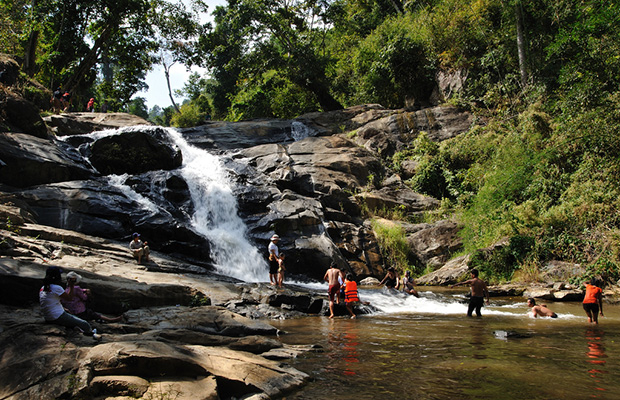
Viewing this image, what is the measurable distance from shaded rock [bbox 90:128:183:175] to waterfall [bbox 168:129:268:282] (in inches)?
45.6

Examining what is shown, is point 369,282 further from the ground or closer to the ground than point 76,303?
further from the ground

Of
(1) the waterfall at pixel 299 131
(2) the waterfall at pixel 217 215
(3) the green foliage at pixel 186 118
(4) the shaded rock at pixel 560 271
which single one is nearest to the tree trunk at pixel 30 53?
(2) the waterfall at pixel 217 215

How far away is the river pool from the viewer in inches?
194

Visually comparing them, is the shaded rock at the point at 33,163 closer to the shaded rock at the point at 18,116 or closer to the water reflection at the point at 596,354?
the shaded rock at the point at 18,116

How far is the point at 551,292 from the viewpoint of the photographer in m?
13.8

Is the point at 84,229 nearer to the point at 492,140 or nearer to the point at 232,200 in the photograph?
the point at 232,200

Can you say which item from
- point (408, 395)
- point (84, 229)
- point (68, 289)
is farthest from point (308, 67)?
point (408, 395)

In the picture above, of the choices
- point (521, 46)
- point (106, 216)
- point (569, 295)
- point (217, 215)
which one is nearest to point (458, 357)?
point (569, 295)

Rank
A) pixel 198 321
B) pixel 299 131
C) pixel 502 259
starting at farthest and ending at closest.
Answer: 1. pixel 299 131
2. pixel 502 259
3. pixel 198 321

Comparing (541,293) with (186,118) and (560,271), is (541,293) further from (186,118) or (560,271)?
(186,118)

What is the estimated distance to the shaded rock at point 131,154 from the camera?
18.6 metres

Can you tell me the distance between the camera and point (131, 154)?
19016 mm

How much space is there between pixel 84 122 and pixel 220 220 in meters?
9.85

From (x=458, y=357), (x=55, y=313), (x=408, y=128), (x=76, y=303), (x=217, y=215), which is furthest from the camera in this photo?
(x=408, y=128)
